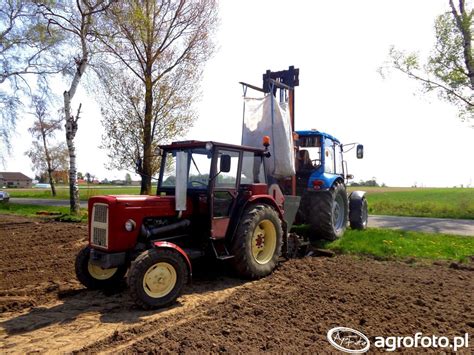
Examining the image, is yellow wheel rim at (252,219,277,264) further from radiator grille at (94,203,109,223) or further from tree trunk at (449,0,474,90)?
tree trunk at (449,0,474,90)

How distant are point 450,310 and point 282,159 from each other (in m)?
4.04

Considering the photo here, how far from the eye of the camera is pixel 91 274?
584 cm

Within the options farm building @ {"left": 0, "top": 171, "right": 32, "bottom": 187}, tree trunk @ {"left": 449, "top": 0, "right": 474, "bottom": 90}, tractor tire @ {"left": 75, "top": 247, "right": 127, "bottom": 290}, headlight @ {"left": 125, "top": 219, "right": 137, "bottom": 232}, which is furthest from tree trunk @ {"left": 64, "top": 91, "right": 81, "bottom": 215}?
farm building @ {"left": 0, "top": 171, "right": 32, "bottom": 187}

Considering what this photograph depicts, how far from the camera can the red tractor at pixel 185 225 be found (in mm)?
5121

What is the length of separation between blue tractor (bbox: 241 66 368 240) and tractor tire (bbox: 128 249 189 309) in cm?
333

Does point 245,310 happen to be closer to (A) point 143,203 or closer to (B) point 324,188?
(A) point 143,203

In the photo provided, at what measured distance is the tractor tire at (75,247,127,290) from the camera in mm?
5797

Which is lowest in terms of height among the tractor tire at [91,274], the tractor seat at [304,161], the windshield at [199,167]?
the tractor tire at [91,274]

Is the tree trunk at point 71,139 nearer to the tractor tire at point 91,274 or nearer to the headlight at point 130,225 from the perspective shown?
the tractor tire at point 91,274

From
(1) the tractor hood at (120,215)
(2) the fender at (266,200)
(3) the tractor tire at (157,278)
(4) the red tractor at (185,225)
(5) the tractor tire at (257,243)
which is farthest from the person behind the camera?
(2) the fender at (266,200)

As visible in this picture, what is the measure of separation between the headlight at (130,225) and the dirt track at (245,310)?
0.96 metres

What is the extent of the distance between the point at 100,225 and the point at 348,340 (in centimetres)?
344

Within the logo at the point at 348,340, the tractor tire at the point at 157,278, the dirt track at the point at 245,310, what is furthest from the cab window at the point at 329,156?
the logo at the point at 348,340

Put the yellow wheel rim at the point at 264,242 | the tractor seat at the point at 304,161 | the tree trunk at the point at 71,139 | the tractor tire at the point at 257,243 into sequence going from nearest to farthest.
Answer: the tractor tire at the point at 257,243 < the yellow wheel rim at the point at 264,242 < the tractor seat at the point at 304,161 < the tree trunk at the point at 71,139
